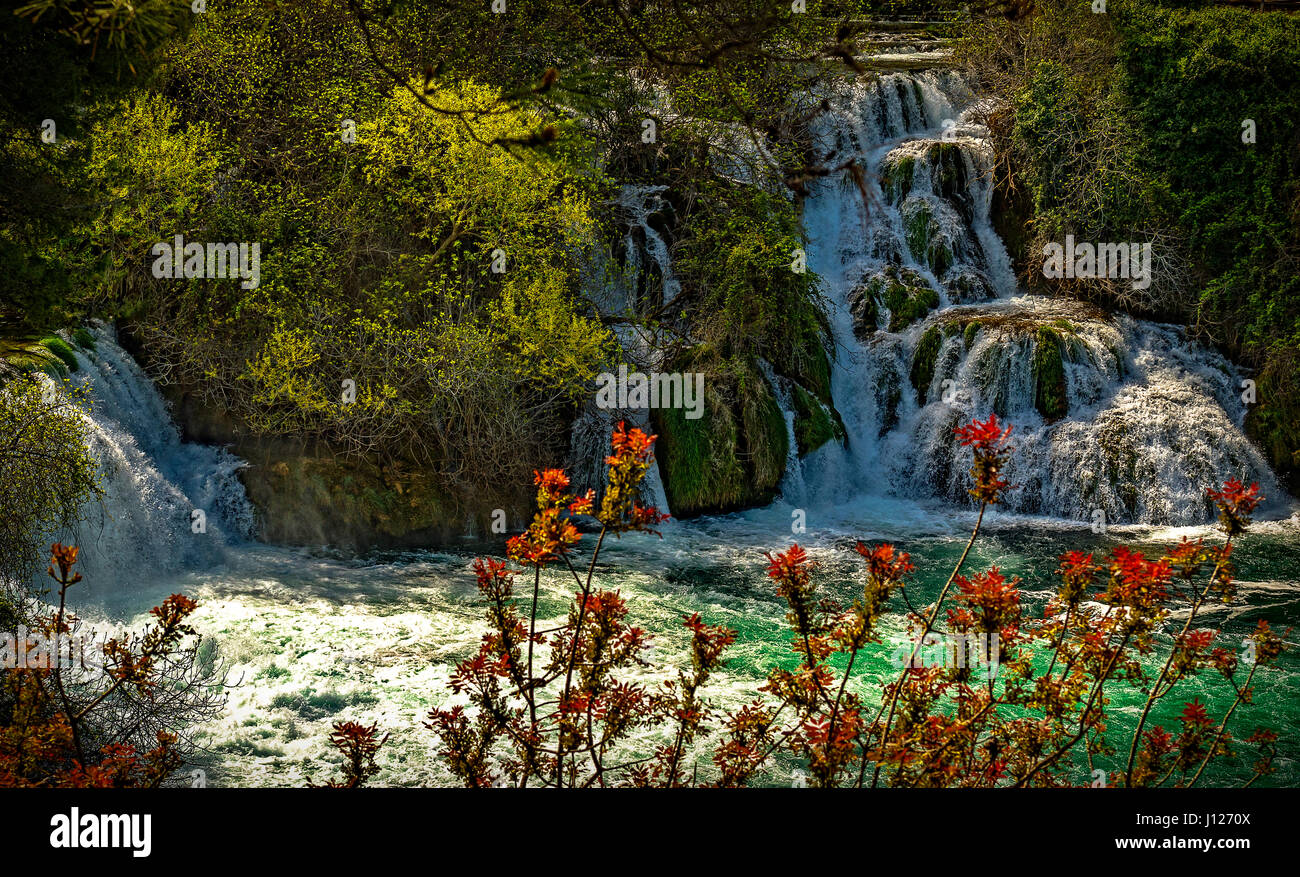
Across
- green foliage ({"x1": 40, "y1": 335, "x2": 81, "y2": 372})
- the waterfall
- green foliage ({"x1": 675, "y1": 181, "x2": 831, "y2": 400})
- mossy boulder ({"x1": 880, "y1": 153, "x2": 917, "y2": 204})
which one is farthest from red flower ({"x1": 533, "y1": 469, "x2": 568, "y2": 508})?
mossy boulder ({"x1": 880, "y1": 153, "x2": 917, "y2": 204})

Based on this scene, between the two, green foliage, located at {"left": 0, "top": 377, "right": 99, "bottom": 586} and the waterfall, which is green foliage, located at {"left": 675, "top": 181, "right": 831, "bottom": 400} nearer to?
the waterfall

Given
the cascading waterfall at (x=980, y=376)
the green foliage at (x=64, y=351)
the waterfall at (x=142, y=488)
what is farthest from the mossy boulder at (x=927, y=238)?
the green foliage at (x=64, y=351)

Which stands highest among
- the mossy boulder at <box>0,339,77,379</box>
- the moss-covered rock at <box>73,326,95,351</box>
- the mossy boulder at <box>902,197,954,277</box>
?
the mossy boulder at <box>902,197,954,277</box>

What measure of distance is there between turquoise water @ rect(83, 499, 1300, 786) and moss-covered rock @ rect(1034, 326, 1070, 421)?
1794 mm

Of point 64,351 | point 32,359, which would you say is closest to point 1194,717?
point 32,359

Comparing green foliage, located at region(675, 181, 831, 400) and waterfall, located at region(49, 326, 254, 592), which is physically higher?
green foliage, located at region(675, 181, 831, 400)

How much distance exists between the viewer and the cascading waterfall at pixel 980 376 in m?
14.1

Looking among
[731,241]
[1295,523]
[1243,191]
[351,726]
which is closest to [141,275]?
[731,241]

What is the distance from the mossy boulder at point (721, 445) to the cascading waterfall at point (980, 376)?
0.70 metres

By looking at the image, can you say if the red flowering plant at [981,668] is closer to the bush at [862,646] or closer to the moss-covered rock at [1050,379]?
the bush at [862,646]

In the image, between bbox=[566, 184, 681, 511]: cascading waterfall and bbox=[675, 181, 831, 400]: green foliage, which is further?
bbox=[675, 181, 831, 400]: green foliage

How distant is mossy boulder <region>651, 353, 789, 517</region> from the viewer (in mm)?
13383

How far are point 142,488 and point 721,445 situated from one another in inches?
271
